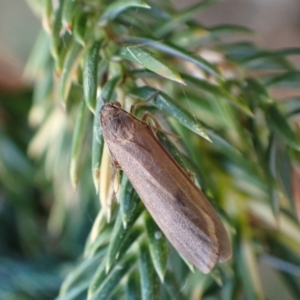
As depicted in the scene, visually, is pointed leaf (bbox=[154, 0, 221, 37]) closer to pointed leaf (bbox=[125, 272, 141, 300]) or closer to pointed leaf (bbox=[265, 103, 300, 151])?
pointed leaf (bbox=[265, 103, 300, 151])

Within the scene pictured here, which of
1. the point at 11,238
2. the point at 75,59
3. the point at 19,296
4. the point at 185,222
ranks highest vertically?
the point at 75,59

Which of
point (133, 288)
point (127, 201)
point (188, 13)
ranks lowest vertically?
point (133, 288)

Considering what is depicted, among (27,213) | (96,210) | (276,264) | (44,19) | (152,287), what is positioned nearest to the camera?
(152,287)

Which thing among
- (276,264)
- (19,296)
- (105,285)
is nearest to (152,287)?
(105,285)

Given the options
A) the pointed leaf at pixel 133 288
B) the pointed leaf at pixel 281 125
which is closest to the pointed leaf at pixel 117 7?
the pointed leaf at pixel 281 125

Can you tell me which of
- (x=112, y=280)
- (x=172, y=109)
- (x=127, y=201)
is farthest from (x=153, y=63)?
(x=112, y=280)

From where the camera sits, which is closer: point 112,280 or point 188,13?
point 112,280

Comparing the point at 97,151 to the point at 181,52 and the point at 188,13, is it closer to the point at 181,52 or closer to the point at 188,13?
the point at 181,52

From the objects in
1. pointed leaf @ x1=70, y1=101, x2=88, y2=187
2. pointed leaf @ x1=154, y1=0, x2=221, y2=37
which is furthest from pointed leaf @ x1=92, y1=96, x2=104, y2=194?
pointed leaf @ x1=154, y1=0, x2=221, y2=37

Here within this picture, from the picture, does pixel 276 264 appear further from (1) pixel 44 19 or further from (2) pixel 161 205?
(1) pixel 44 19
